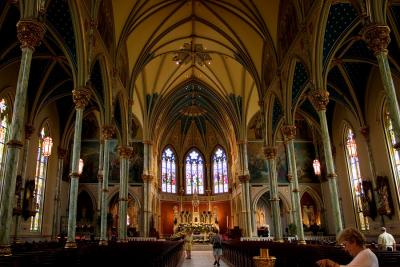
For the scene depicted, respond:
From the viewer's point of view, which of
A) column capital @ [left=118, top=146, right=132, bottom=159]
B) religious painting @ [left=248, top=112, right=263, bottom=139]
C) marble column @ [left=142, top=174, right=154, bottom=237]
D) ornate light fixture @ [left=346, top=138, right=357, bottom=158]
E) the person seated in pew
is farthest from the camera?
religious painting @ [left=248, top=112, right=263, bottom=139]

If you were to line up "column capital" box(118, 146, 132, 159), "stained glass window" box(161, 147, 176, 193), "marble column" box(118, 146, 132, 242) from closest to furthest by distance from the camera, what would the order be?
"marble column" box(118, 146, 132, 242) → "column capital" box(118, 146, 132, 159) → "stained glass window" box(161, 147, 176, 193)

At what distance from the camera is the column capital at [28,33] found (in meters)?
9.96

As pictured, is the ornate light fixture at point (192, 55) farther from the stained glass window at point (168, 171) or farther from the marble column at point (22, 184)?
the stained glass window at point (168, 171)

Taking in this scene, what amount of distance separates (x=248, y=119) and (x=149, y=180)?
1093cm

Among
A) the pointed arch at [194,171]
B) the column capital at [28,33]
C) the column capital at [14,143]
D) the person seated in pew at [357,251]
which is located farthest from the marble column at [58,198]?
the person seated in pew at [357,251]

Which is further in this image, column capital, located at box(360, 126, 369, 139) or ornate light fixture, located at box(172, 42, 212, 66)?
ornate light fixture, located at box(172, 42, 212, 66)

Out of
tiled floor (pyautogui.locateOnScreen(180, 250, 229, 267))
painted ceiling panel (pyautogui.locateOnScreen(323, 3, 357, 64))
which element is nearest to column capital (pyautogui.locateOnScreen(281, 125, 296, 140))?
painted ceiling panel (pyautogui.locateOnScreen(323, 3, 357, 64))

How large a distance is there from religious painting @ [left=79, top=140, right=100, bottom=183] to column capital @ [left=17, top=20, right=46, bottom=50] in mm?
23829

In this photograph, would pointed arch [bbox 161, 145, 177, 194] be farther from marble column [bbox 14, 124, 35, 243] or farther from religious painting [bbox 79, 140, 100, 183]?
marble column [bbox 14, 124, 35, 243]

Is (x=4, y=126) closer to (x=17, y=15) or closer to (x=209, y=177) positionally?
(x=17, y=15)

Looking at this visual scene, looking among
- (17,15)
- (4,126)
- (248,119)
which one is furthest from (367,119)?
(4,126)

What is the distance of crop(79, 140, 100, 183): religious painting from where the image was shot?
32.3 m

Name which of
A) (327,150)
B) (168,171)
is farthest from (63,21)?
(168,171)

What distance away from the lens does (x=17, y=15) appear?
16328mm
